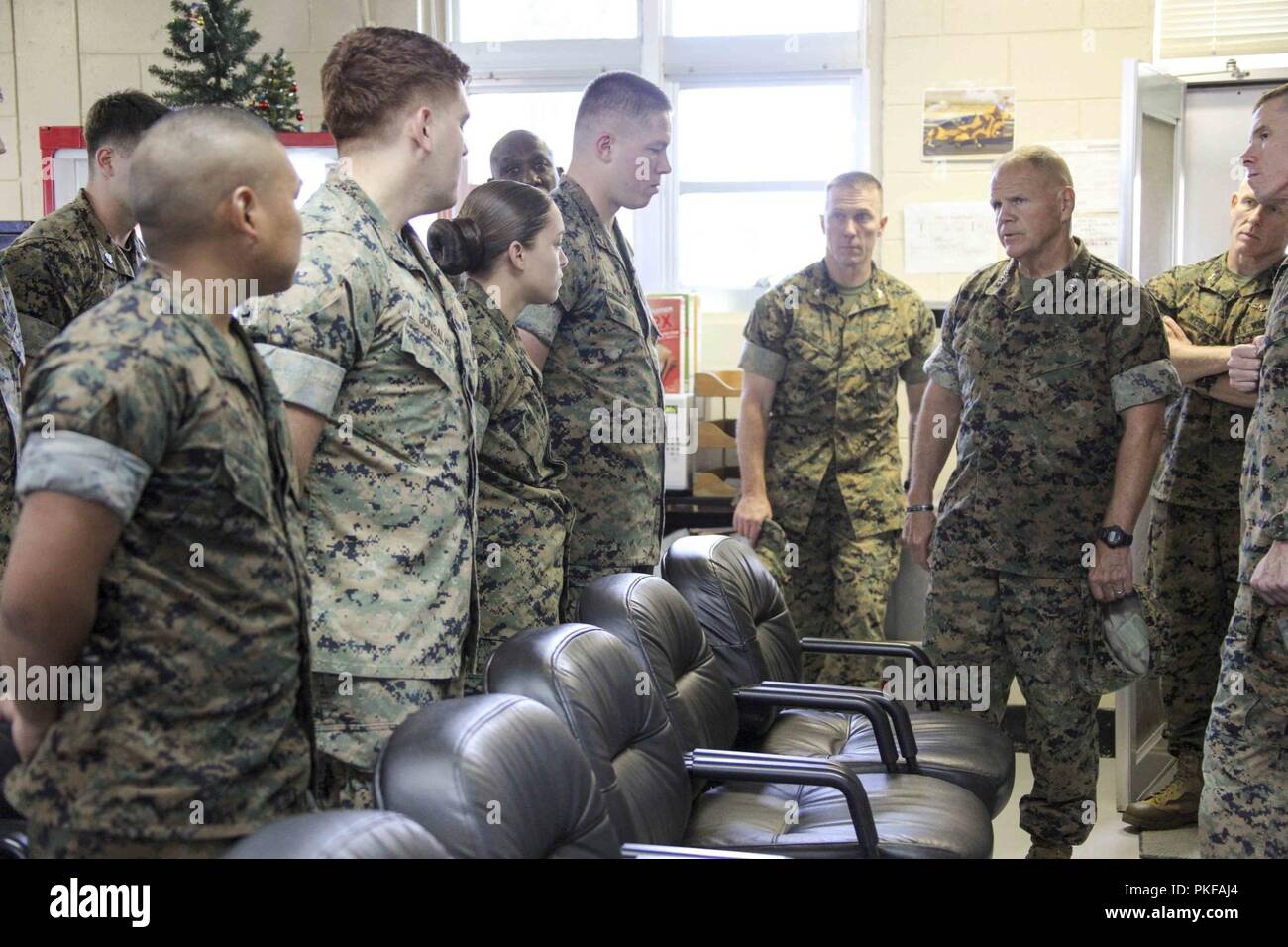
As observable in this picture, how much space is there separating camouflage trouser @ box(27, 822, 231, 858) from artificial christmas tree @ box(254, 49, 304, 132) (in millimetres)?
3539

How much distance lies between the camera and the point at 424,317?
1.76 metres

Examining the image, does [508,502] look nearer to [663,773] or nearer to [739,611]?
[663,773]

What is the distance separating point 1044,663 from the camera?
2971 millimetres

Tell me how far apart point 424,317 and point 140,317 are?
555mm

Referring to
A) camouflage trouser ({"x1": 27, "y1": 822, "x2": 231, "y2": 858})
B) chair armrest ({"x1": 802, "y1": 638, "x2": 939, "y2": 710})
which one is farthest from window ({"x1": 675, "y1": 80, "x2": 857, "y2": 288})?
camouflage trouser ({"x1": 27, "y1": 822, "x2": 231, "y2": 858})

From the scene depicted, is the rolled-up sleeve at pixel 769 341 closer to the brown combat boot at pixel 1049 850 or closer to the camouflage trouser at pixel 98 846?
the brown combat boot at pixel 1049 850

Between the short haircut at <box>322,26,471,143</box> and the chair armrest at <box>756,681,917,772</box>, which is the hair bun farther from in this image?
the chair armrest at <box>756,681,917,772</box>

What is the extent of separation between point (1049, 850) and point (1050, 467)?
34.3 inches

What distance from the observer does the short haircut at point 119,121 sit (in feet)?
9.88

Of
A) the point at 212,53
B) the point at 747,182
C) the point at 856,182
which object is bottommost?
the point at 856,182

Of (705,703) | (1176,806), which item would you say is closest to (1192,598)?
(1176,806)

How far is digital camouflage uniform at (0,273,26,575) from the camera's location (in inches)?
99.3

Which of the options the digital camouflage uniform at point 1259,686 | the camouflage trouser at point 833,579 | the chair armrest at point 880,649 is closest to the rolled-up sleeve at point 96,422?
the digital camouflage uniform at point 1259,686

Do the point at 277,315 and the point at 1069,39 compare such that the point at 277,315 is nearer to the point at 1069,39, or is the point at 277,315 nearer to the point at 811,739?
the point at 811,739
